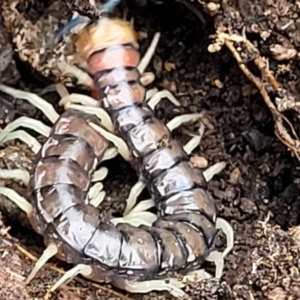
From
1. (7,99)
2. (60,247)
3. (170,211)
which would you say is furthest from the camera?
(7,99)

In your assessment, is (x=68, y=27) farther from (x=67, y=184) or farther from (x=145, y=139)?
(x=67, y=184)

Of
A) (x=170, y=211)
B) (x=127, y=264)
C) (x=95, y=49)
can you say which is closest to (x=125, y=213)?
(x=170, y=211)

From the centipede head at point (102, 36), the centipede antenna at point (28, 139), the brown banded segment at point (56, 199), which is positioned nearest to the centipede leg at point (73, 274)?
the brown banded segment at point (56, 199)

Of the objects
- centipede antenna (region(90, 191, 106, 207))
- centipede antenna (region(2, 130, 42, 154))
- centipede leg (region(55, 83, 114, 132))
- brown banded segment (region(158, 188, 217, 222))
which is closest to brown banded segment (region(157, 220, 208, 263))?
brown banded segment (region(158, 188, 217, 222))

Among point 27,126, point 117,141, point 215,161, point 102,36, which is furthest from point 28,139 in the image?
point 215,161

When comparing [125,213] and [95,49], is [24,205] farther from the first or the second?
[95,49]
